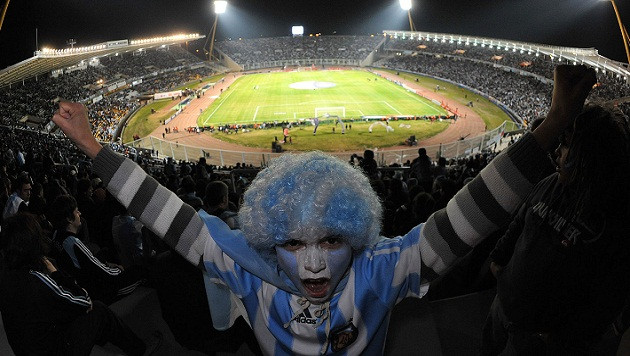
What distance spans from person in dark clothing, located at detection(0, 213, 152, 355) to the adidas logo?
186 centimetres

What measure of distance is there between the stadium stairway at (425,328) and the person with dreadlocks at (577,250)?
2.27 ft

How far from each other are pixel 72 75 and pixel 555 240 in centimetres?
5953

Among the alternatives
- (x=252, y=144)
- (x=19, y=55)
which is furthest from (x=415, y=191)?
(x=19, y=55)

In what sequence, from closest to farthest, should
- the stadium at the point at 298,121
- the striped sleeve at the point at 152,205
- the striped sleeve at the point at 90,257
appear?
the striped sleeve at the point at 152,205 < the stadium at the point at 298,121 < the striped sleeve at the point at 90,257

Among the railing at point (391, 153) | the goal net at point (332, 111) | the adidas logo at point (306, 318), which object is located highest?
the adidas logo at point (306, 318)

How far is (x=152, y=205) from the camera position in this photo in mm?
1816

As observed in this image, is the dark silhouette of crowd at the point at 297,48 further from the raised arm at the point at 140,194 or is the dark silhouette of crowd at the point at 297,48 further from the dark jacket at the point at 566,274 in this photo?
the raised arm at the point at 140,194

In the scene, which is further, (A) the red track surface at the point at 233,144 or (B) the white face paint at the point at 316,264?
(A) the red track surface at the point at 233,144

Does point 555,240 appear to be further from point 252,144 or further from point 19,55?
point 19,55

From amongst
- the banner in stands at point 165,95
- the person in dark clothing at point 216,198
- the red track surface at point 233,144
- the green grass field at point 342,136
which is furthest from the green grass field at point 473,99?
the banner in stands at point 165,95

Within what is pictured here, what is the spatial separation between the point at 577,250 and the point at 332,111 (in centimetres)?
3585

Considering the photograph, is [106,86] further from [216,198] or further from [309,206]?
[309,206]

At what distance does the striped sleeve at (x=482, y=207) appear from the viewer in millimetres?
1456

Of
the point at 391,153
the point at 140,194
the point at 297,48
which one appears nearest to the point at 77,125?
the point at 140,194
